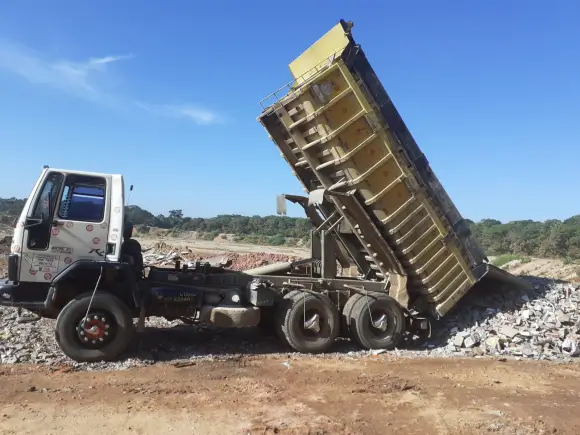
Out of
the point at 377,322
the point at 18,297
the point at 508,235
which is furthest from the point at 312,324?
the point at 508,235

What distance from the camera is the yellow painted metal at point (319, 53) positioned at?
7.85 metres

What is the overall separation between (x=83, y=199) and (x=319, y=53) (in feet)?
13.7

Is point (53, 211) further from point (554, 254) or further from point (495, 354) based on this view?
Result: point (554, 254)

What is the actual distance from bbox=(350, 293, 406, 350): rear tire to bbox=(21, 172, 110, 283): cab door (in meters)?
4.12

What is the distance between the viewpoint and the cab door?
22.2 ft

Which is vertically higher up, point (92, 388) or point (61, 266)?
point (61, 266)

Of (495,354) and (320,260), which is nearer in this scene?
(495,354)

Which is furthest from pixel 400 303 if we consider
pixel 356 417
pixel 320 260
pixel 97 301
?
pixel 97 301

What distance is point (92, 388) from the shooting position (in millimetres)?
5867

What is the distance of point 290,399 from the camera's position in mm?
5789

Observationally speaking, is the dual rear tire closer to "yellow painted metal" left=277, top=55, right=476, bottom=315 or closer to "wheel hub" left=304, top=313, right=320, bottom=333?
"wheel hub" left=304, top=313, right=320, bottom=333

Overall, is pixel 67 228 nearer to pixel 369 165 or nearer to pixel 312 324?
pixel 312 324

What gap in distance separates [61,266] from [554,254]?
29.9 m

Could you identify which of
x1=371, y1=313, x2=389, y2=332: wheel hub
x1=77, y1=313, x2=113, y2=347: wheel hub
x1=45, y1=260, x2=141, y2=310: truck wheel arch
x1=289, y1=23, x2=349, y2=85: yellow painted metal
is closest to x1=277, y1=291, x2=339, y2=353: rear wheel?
x1=371, y1=313, x2=389, y2=332: wheel hub
